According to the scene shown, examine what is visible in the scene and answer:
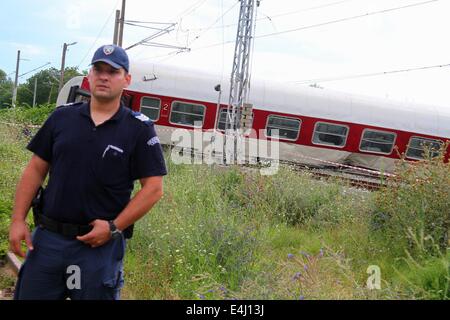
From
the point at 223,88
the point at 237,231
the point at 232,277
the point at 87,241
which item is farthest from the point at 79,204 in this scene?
the point at 223,88

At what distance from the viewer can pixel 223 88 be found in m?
20.0

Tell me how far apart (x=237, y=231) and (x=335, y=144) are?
46.6ft

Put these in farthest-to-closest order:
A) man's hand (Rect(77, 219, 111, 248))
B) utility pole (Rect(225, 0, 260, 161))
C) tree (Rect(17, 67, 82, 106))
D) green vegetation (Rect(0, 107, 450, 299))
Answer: tree (Rect(17, 67, 82, 106)), utility pole (Rect(225, 0, 260, 161)), green vegetation (Rect(0, 107, 450, 299)), man's hand (Rect(77, 219, 111, 248))

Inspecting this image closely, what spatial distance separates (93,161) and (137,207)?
→ 1.18ft

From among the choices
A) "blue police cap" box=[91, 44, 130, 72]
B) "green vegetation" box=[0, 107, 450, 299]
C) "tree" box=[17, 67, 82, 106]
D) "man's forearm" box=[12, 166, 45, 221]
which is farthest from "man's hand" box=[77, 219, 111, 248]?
"tree" box=[17, 67, 82, 106]

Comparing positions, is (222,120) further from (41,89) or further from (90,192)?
(41,89)

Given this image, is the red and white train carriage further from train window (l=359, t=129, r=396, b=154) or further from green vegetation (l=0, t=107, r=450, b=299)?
green vegetation (l=0, t=107, r=450, b=299)

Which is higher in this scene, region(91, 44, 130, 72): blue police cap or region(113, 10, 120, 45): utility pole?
region(113, 10, 120, 45): utility pole

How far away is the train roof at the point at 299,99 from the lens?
19.5 meters

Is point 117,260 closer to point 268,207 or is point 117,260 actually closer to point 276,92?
point 268,207

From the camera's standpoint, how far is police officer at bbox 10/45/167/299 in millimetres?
3338

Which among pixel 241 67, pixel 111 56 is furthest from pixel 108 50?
pixel 241 67

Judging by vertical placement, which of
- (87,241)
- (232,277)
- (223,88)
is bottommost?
(232,277)

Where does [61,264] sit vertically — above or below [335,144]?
below
